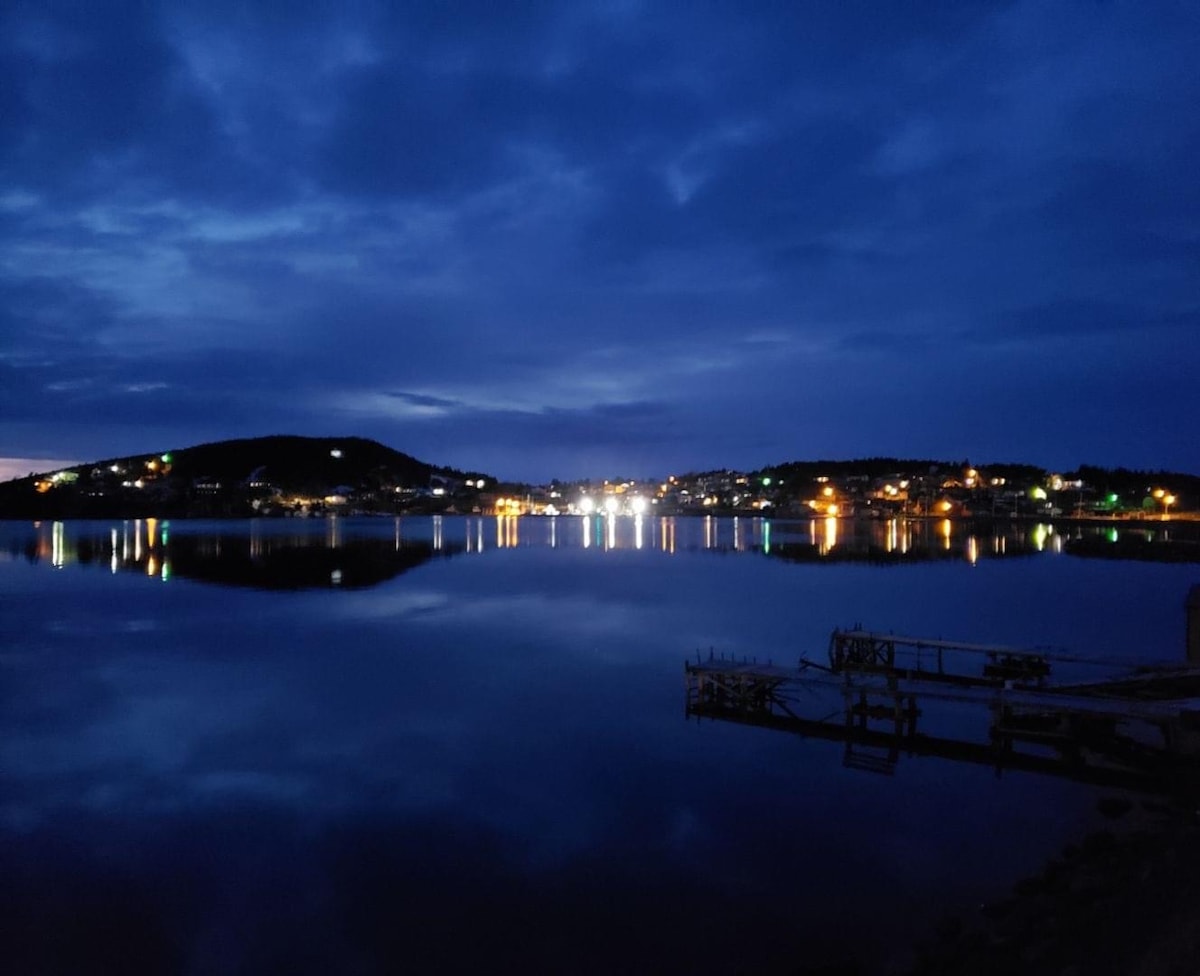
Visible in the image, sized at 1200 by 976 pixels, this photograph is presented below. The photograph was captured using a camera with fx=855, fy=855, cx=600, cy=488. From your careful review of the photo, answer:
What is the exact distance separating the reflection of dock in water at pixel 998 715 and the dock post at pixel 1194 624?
1.16 metres

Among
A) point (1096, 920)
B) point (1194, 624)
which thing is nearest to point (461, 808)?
point (1096, 920)

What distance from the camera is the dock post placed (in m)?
18.0

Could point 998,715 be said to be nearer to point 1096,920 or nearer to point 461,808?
point 1096,920

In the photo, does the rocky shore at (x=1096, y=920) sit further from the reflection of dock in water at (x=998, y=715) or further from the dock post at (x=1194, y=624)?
the dock post at (x=1194, y=624)

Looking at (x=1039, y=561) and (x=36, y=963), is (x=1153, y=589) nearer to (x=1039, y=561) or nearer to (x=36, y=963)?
(x=1039, y=561)

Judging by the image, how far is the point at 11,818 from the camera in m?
13.7

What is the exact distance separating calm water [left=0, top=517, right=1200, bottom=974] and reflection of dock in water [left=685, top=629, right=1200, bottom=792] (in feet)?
2.10

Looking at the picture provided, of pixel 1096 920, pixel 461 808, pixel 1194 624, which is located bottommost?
pixel 461 808

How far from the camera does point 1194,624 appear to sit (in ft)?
60.3

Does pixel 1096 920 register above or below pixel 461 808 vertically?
above

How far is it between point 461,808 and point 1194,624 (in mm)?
15841

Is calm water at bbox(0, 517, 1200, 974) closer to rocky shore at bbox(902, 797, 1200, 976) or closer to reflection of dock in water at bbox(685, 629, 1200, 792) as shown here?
reflection of dock in water at bbox(685, 629, 1200, 792)

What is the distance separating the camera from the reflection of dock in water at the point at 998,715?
14.6 metres

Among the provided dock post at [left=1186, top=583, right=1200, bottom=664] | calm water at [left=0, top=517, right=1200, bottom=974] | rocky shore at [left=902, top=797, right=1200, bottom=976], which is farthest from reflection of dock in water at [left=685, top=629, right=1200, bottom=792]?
rocky shore at [left=902, top=797, right=1200, bottom=976]
